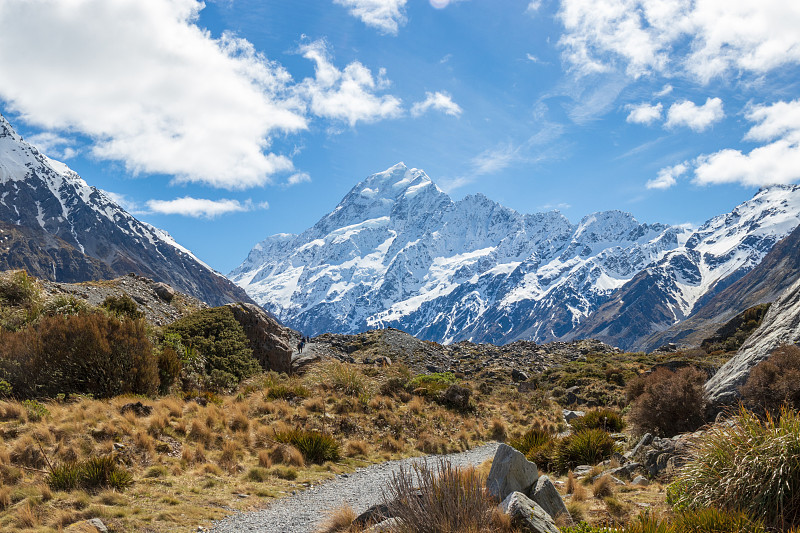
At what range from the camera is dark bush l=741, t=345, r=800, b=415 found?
884 centimetres

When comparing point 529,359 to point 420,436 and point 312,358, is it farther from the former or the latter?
point 420,436

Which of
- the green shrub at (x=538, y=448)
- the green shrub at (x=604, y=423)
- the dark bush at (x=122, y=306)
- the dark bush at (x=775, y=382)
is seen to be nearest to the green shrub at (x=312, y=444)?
the green shrub at (x=538, y=448)

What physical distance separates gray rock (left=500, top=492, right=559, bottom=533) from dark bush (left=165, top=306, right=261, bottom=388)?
16.7 metres

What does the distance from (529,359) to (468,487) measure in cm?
4549

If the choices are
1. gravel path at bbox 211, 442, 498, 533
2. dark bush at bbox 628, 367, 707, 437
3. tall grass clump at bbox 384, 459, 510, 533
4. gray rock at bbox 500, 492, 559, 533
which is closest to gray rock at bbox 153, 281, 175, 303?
gravel path at bbox 211, 442, 498, 533

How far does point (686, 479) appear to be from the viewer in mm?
7047

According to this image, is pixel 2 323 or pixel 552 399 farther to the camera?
pixel 552 399

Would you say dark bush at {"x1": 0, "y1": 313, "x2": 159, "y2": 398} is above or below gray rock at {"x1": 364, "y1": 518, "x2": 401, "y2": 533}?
above

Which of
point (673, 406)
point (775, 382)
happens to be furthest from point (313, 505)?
point (775, 382)

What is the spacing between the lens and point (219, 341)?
73.7 feet

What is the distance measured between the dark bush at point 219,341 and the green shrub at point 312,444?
8028 millimetres

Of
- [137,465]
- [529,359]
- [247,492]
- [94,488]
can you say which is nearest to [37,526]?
[94,488]

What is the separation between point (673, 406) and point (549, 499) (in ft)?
20.9

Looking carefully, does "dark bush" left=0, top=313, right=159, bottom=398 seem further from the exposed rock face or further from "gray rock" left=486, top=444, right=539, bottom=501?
the exposed rock face
